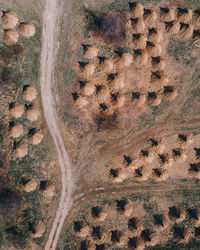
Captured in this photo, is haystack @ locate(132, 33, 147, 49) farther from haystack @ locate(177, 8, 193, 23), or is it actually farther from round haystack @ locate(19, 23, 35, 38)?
round haystack @ locate(19, 23, 35, 38)

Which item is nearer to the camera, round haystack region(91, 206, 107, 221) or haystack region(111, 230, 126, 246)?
round haystack region(91, 206, 107, 221)

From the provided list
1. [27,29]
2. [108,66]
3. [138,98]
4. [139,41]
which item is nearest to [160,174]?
[138,98]

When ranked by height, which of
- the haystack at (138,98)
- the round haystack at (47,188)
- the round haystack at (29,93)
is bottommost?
the round haystack at (47,188)

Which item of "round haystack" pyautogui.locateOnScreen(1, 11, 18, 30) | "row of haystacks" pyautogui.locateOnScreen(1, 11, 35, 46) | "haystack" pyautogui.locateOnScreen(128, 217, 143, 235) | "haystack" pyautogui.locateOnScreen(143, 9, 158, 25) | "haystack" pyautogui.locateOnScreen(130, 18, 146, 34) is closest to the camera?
"round haystack" pyautogui.locateOnScreen(1, 11, 18, 30)

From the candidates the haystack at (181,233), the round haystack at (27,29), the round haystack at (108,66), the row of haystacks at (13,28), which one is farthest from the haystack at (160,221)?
the row of haystacks at (13,28)

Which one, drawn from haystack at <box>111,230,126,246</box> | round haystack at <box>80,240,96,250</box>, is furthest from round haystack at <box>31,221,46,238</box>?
haystack at <box>111,230,126,246</box>

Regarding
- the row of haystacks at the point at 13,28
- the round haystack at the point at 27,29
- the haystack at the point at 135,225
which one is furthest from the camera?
the haystack at the point at 135,225

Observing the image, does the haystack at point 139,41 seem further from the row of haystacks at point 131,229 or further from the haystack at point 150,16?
the row of haystacks at point 131,229
